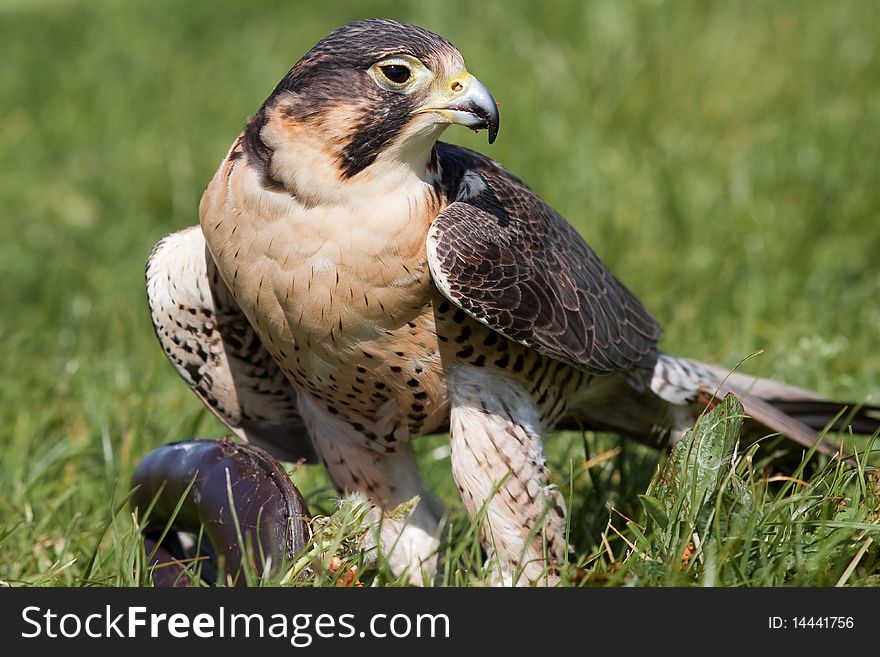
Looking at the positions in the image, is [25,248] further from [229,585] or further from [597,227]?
[229,585]

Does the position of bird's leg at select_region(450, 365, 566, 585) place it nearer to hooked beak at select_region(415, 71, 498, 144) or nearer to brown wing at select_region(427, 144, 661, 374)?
brown wing at select_region(427, 144, 661, 374)

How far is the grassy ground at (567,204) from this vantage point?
358 cm

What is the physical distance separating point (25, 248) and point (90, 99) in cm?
179

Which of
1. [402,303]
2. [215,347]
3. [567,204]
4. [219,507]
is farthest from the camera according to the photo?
[567,204]

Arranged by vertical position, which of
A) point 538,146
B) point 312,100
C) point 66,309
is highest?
point 312,100

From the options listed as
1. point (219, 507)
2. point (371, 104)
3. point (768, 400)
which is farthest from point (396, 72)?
point (768, 400)

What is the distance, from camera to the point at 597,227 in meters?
5.79

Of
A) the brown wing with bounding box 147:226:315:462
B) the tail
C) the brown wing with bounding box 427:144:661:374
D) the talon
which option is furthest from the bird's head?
the tail

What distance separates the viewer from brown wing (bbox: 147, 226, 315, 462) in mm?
3623

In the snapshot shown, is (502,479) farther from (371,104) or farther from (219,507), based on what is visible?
(371,104)

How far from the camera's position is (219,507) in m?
3.30

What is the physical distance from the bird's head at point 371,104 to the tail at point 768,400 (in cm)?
118

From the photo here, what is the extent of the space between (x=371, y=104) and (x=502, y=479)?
105 cm
